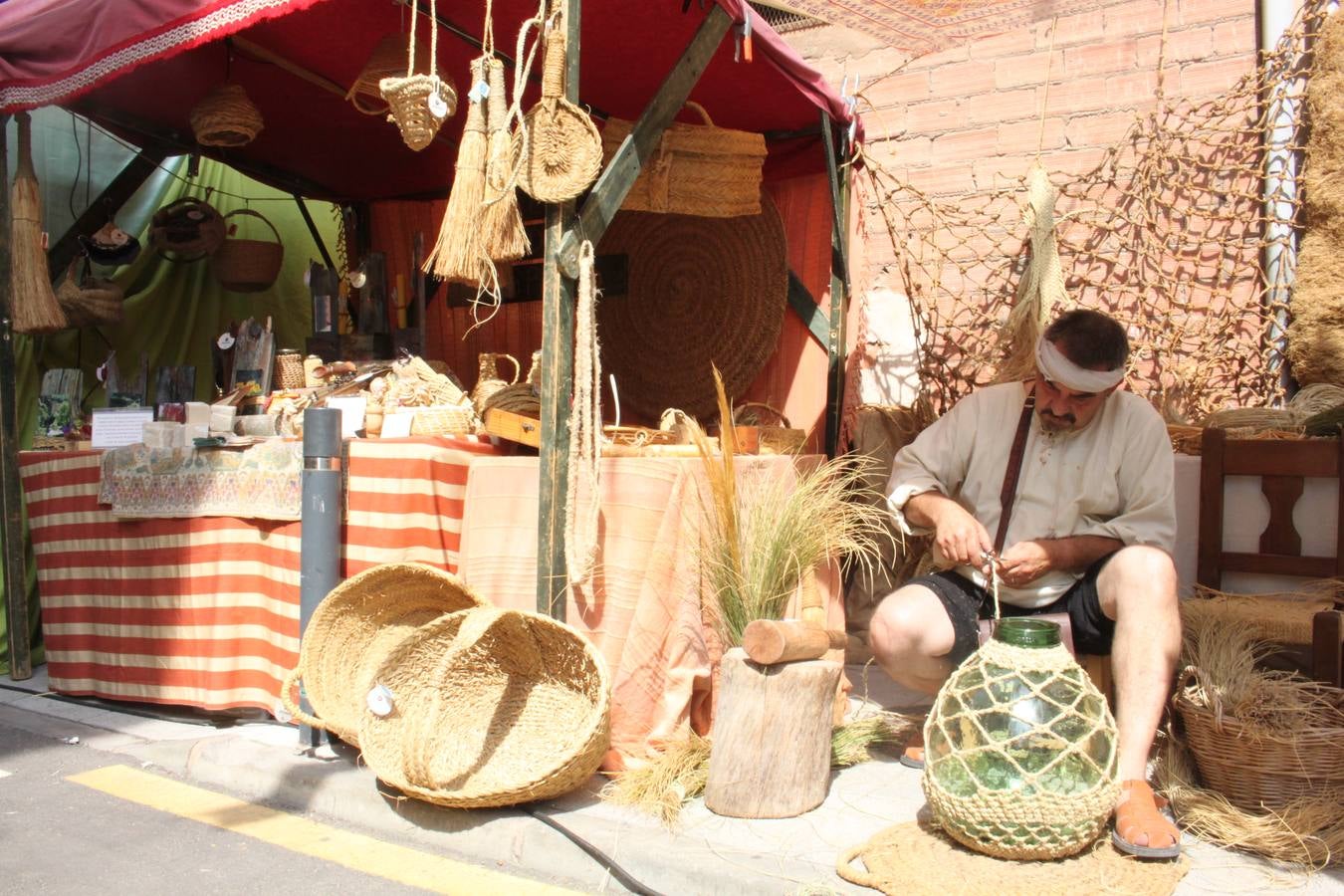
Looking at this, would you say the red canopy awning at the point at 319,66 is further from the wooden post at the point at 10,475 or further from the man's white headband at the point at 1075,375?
the man's white headband at the point at 1075,375

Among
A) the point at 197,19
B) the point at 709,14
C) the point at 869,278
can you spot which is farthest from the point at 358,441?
the point at 869,278

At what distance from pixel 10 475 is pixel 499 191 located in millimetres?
2773

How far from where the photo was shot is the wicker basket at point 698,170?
4.30 metres

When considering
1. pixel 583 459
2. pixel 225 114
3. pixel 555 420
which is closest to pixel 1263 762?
pixel 583 459

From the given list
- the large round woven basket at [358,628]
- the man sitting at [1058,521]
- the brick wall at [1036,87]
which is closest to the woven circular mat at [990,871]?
the man sitting at [1058,521]

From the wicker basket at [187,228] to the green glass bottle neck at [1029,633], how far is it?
488cm

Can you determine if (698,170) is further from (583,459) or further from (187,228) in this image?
(187,228)

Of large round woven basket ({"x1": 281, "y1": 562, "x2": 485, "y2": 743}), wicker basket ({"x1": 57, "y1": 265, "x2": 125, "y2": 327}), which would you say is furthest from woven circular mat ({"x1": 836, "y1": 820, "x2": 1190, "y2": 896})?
wicker basket ({"x1": 57, "y1": 265, "x2": 125, "y2": 327})

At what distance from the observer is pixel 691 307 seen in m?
5.14

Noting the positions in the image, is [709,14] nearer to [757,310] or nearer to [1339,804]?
[757,310]

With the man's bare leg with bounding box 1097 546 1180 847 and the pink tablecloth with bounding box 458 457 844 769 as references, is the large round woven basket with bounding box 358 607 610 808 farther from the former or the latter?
the man's bare leg with bounding box 1097 546 1180 847

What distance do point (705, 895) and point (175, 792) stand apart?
1.85 meters

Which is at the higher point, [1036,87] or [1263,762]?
[1036,87]

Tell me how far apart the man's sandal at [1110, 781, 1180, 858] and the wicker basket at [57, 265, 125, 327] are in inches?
198
